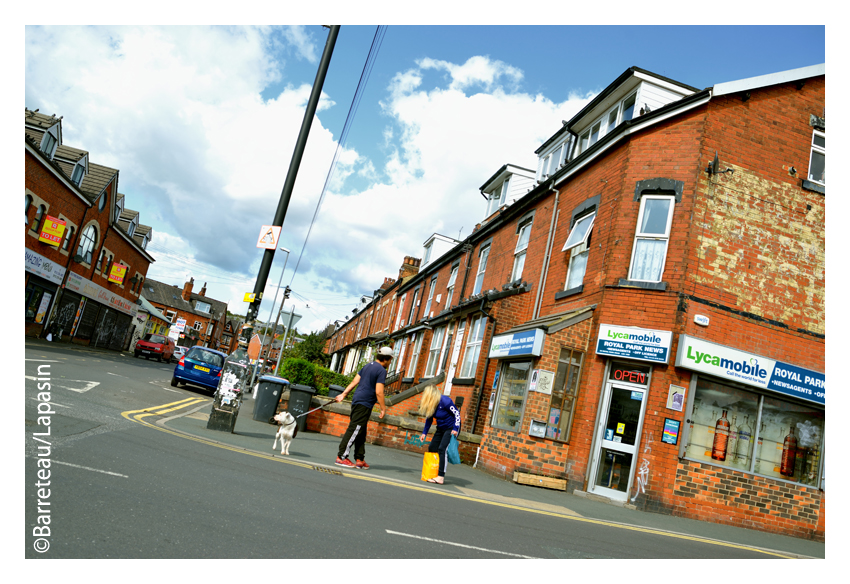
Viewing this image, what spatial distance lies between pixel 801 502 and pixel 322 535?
1080cm

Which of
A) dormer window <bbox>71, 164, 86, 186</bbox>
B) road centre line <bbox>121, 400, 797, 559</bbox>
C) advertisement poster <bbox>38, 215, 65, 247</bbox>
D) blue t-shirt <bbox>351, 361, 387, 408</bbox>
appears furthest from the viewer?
dormer window <bbox>71, 164, 86, 186</bbox>

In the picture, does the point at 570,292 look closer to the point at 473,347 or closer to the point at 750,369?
the point at 750,369

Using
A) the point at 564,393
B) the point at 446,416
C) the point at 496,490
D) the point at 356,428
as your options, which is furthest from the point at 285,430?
the point at 564,393

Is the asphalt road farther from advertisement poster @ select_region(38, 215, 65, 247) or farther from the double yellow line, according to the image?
advertisement poster @ select_region(38, 215, 65, 247)

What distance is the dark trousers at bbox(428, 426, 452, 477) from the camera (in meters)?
9.45

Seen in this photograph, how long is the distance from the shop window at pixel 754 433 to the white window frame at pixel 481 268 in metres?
10.4

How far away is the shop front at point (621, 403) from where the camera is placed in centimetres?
1081

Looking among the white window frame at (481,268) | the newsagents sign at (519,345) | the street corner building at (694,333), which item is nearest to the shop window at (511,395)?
the street corner building at (694,333)

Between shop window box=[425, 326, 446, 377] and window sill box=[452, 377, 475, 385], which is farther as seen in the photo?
shop window box=[425, 326, 446, 377]

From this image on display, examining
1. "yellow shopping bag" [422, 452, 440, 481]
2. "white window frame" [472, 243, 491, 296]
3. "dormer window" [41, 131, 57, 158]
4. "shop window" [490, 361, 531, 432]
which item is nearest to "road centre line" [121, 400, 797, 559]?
"yellow shopping bag" [422, 452, 440, 481]

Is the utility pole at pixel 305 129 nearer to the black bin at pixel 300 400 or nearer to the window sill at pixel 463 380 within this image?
the black bin at pixel 300 400

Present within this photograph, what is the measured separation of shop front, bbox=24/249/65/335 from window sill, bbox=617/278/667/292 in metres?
27.8

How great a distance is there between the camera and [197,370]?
770 inches

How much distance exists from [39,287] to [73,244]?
3.67 m
